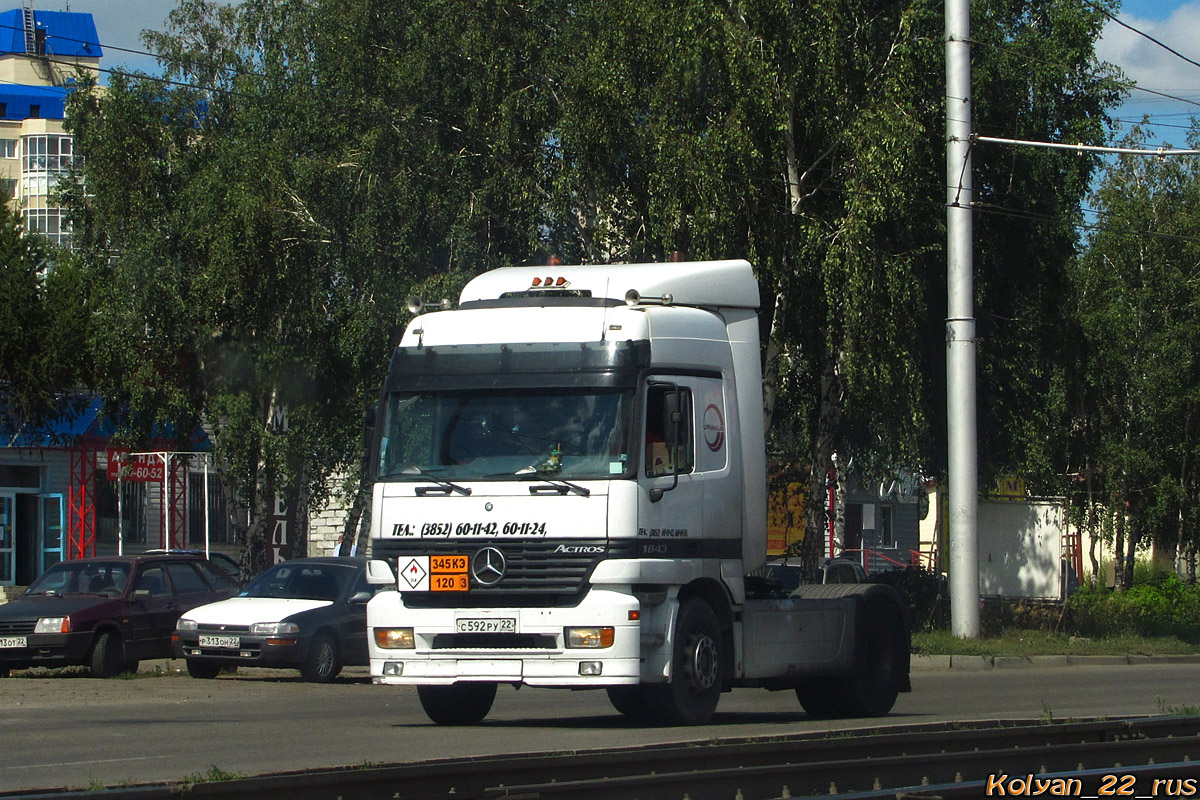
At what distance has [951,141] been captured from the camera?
24.5 m

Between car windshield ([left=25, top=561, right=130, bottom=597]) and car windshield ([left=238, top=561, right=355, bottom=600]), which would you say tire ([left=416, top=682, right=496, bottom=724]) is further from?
car windshield ([left=25, top=561, right=130, bottom=597])

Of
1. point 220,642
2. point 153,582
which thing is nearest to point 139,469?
point 153,582

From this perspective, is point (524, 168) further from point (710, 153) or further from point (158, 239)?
point (158, 239)

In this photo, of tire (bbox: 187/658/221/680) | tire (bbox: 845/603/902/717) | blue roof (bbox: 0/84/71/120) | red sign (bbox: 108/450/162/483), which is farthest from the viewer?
blue roof (bbox: 0/84/71/120)

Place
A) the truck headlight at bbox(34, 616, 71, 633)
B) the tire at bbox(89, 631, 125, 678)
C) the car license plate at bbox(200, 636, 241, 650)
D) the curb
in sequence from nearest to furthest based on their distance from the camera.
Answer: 1. the car license plate at bbox(200, 636, 241, 650)
2. the truck headlight at bbox(34, 616, 71, 633)
3. the tire at bbox(89, 631, 125, 678)
4. the curb

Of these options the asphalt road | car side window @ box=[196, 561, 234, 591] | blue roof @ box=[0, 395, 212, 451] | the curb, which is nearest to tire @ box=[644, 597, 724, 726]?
the asphalt road

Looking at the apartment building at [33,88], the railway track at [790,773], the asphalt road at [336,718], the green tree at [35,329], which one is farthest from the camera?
the apartment building at [33,88]

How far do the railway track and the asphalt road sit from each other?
1666 millimetres

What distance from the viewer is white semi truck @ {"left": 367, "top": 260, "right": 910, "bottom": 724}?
1160 centimetres

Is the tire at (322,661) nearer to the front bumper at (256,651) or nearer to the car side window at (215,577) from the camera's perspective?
the front bumper at (256,651)

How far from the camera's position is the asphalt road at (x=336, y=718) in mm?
10430

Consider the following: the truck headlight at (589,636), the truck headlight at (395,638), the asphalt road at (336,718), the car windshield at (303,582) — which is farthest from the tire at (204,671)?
the truck headlight at (589,636)

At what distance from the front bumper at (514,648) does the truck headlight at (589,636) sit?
29mm

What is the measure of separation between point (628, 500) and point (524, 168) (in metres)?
17.7
